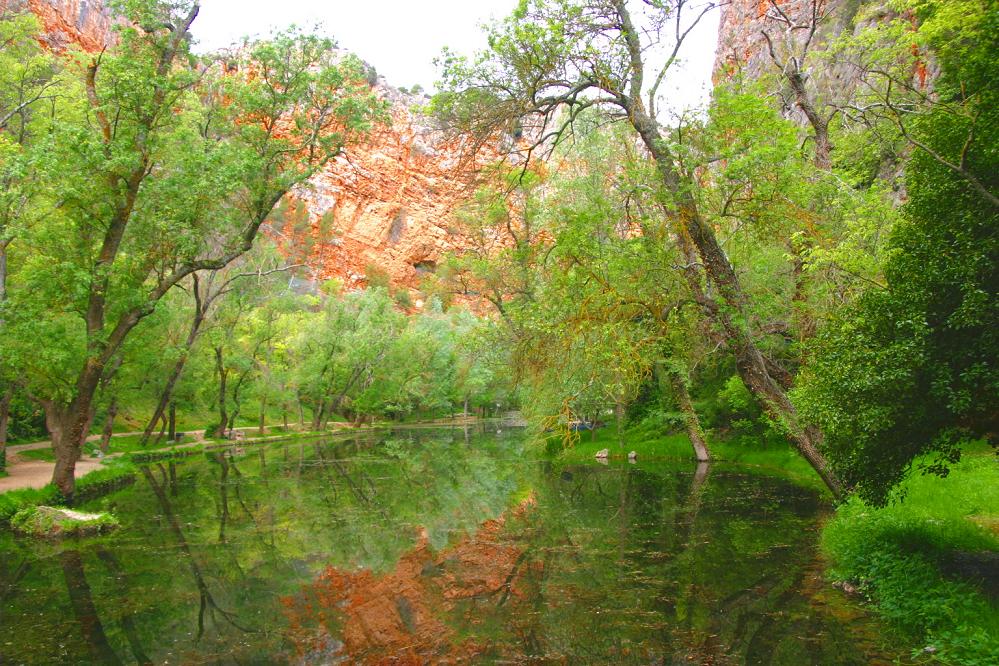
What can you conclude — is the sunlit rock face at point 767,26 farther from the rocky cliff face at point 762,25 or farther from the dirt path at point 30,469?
the dirt path at point 30,469

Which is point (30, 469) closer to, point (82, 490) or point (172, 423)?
point (82, 490)

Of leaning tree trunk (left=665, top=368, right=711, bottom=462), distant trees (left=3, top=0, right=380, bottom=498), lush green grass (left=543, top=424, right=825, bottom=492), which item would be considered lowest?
lush green grass (left=543, top=424, right=825, bottom=492)

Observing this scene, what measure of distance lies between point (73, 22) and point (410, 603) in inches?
3304

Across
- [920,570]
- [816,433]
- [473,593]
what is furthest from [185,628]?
[816,433]

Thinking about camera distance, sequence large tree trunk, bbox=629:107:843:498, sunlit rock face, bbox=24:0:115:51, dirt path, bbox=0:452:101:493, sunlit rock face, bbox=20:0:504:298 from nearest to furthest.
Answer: large tree trunk, bbox=629:107:843:498, dirt path, bbox=0:452:101:493, sunlit rock face, bbox=24:0:115:51, sunlit rock face, bbox=20:0:504:298

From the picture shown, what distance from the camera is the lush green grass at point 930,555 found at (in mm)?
6902

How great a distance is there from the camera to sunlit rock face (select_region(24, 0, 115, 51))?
63.2m

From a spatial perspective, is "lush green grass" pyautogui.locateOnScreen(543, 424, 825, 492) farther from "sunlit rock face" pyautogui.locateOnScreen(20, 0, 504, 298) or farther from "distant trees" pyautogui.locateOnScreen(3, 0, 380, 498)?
"sunlit rock face" pyautogui.locateOnScreen(20, 0, 504, 298)

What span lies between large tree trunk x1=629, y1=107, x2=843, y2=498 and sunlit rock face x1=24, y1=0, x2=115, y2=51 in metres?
70.5

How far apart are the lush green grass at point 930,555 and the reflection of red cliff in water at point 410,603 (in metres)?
5.11

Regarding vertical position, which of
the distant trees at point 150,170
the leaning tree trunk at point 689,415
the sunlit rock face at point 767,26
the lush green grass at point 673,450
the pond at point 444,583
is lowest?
the pond at point 444,583

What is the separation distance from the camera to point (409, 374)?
61.1 m

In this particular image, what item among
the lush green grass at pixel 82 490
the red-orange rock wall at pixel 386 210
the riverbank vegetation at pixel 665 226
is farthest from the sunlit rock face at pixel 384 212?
the riverbank vegetation at pixel 665 226

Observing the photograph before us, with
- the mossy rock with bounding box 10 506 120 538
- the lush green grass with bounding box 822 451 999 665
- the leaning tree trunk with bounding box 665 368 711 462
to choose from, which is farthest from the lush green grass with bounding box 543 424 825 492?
the mossy rock with bounding box 10 506 120 538
